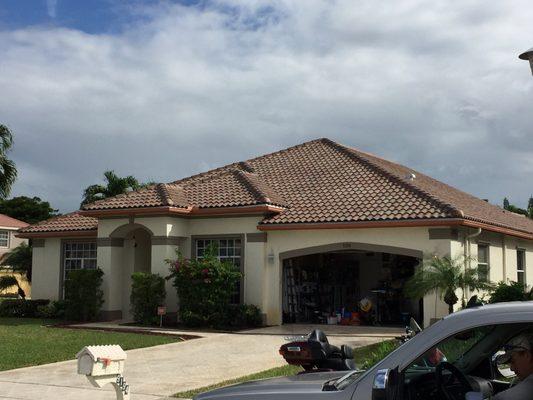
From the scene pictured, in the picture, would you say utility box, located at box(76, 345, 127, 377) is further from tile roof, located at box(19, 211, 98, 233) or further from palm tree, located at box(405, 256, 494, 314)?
tile roof, located at box(19, 211, 98, 233)

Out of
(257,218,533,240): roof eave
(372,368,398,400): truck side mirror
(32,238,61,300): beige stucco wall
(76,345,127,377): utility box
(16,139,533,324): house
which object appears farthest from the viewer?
(32,238,61,300): beige stucco wall

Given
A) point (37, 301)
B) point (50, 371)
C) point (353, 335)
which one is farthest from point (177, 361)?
point (37, 301)

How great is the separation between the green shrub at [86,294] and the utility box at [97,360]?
15.1 m

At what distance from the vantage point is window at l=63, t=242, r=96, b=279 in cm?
2462

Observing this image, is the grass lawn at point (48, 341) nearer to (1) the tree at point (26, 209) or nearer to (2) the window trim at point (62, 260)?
(2) the window trim at point (62, 260)

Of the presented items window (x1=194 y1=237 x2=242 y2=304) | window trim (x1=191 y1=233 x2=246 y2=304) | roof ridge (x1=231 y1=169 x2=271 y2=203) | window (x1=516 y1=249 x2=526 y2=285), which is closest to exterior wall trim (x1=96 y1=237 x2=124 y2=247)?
window trim (x1=191 y1=233 x2=246 y2=304)

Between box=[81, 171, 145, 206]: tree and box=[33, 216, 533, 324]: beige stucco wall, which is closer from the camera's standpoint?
box=[33, 216, 533, 324]: beige stucco wall

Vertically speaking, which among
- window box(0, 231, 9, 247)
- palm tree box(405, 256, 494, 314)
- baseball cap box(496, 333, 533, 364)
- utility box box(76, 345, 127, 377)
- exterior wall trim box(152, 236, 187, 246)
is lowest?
utility box box(76, 345, 127, 377)

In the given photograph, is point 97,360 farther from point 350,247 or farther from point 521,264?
point 521,264

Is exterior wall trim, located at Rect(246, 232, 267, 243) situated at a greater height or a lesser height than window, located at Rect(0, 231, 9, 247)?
lesser

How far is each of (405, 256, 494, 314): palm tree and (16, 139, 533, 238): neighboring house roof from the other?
1766 millimetres

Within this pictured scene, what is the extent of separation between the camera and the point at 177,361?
45.6ft

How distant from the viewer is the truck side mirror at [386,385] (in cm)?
367

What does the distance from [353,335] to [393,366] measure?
48.4 ft
